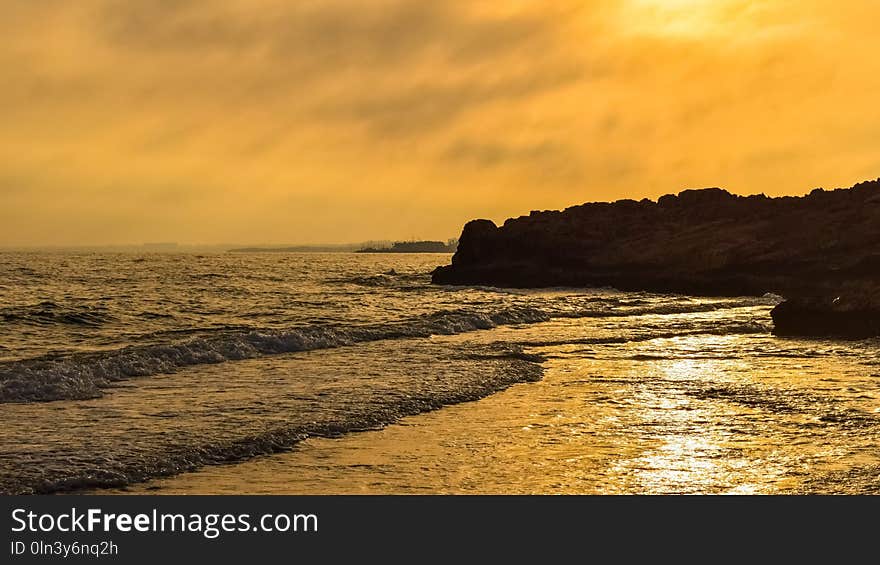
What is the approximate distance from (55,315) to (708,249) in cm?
4305

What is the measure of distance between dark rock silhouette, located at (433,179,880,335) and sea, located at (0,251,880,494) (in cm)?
923

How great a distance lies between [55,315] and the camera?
37031 millimetres

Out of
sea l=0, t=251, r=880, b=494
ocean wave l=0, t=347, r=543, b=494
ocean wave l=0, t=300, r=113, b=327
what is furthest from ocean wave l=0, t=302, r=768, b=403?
ocean wave l=0, t=300, r=113, b=327

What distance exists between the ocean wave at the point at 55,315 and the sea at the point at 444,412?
14.5 feet

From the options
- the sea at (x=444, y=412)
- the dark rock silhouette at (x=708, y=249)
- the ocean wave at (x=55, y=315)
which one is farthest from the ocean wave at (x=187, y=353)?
the dark rock silhouette at (x=708, y=249)

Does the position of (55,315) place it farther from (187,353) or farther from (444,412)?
A: (444,412)

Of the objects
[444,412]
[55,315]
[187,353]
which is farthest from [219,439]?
[55,315]

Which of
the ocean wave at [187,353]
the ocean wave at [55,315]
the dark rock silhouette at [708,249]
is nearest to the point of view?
the ocean wave at [187,353]

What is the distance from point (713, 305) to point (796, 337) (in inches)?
689

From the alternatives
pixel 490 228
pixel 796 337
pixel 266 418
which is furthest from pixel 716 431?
pixel 490 228

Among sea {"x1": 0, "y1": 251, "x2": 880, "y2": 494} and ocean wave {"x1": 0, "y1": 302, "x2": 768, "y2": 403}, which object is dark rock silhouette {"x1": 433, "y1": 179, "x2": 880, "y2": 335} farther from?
ocean wave {"x1": 0, "y1": 302, "x2": 768, "y2": 403}

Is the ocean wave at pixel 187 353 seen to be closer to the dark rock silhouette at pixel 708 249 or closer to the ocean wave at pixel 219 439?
the ocean wave at pixel 219 439

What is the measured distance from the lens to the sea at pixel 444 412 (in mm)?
10547
